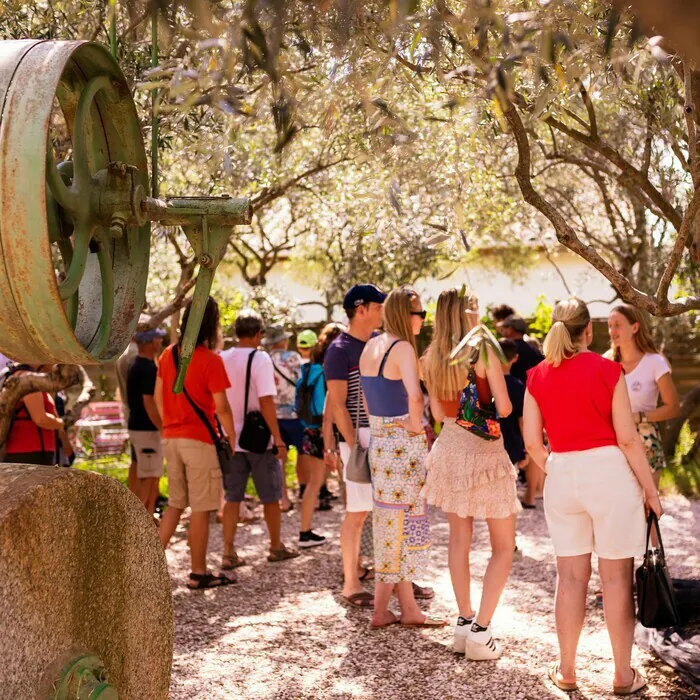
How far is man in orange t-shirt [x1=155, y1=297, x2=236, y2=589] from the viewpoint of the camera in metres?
7.24

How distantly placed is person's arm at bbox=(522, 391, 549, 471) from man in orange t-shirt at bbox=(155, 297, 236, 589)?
2.68 m

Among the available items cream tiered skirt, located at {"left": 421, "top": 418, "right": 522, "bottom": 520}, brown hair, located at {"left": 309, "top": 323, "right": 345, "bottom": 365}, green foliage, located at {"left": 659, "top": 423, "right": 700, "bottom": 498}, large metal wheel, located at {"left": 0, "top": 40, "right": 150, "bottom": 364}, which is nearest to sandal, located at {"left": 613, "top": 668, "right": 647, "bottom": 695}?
cream tiered skirt, located at {"left": 421, "top": 418, "right": 522, "bottom": 520}

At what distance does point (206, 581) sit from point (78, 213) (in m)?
4.93

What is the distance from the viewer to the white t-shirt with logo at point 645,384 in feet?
22.4

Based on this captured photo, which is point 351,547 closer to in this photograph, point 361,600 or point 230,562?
point 361,600

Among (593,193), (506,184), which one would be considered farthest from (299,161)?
(593,193)

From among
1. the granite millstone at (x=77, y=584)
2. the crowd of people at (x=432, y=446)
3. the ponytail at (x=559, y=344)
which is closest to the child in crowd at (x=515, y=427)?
the crowd of people at (x=432, y=446)

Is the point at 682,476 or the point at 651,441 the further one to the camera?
the point at 682,476

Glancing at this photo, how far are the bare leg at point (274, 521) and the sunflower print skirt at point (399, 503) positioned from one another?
199 cm

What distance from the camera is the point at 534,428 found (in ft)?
17.4

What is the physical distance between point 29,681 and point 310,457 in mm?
6516

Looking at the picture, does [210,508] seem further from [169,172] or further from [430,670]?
[169,172]

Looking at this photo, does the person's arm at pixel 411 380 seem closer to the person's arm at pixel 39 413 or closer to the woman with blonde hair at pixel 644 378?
the woman with blonde hair at pixel 644 378

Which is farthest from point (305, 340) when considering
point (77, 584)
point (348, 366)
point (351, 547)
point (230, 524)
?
point (77, 584)
